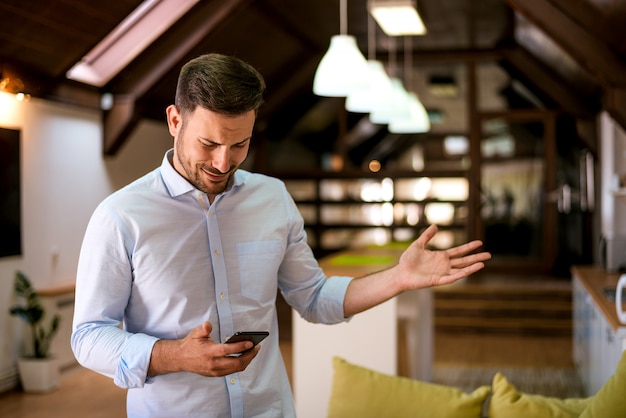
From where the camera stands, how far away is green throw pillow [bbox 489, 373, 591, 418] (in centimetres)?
245

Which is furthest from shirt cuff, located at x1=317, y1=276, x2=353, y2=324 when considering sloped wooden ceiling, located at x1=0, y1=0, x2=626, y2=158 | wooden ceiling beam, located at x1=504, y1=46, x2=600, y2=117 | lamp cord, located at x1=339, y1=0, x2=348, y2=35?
wooden ceiling beam, located at x1=504, y1=46, x2=600, y2=117

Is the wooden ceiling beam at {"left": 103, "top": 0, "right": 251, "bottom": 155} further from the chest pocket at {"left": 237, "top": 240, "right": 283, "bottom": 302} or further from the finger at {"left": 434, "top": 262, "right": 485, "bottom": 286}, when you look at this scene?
the finger at {"left": 434, "top": 262, "right": 485, "bottom": 286}

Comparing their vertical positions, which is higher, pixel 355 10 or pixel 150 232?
pixel 355 10

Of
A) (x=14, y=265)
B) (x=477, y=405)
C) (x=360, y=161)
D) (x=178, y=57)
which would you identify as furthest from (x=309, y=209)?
(x=477, y=405)

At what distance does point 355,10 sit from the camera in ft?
24.8

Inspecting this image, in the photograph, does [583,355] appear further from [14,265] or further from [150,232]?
[150,232]

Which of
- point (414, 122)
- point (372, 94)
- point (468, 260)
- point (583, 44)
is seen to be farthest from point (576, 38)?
point (468, 260)

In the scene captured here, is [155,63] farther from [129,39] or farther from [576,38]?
[576,38]

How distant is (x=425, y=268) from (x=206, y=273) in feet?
1.49

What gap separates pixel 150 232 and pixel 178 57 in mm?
5142

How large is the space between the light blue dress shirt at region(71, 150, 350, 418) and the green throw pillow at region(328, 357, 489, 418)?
0.87 m

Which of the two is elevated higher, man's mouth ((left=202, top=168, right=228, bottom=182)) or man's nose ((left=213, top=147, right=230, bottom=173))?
man's nose ((left=213, top=147, right=230, bottom=173))

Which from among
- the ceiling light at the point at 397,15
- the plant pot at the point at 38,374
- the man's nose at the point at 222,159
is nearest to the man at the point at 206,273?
the man's nose at the point at 222,159

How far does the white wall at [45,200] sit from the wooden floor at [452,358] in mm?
724
